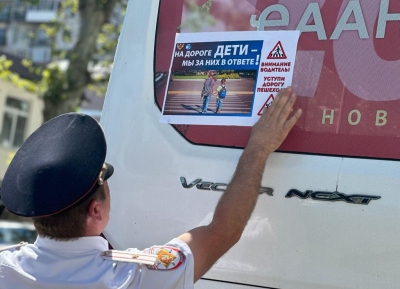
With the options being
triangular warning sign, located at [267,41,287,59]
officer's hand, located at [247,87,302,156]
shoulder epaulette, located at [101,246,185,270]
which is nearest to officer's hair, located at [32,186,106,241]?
shoulder epaulette, located at [101,246,185,270]

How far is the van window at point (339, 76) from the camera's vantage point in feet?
7.42

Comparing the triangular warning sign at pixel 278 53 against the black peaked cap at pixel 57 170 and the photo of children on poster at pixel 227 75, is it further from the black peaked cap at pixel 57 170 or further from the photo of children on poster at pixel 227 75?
the black peaked cap at pixel 57 170

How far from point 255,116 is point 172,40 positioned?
0.53m

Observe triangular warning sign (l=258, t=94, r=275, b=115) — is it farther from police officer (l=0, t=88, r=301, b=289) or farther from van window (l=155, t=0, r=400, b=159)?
police officer (l=0, t=88, r=301, b=289)

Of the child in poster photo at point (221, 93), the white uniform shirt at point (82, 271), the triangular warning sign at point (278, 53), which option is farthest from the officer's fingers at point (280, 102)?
the white uniform shirt at point (82, 271)

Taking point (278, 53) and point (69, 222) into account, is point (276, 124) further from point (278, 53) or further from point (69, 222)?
point (69, 222)

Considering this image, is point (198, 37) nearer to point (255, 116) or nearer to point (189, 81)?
point (189, 81)

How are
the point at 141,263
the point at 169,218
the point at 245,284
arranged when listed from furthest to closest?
the point at 169,218
the point at 245,284
the point at 141,263

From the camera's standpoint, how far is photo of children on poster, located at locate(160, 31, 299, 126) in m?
2.46

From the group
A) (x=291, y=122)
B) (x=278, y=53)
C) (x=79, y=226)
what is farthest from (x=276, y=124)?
(x=79, y=226)

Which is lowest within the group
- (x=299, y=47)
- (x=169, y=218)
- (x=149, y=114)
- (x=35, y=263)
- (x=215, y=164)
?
(x=35, y=263)

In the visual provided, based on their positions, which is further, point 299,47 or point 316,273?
point 299,47

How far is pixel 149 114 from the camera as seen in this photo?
2.75 m

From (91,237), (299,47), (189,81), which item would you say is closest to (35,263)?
(91,237)
